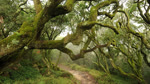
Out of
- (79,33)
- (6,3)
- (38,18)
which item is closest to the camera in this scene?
(38,18)

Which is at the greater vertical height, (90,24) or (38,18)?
(38,18)

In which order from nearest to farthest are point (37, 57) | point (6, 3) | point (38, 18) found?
point (38, 18) < point (6, 3) < point (37, 57)

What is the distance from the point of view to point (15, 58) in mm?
5062

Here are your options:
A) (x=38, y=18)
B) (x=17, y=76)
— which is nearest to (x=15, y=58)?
(x=38, y=18)

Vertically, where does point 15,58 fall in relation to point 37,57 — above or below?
above

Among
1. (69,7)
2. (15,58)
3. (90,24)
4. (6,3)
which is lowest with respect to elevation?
(15,58)

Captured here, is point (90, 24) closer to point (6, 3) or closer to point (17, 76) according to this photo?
point (6, 3)

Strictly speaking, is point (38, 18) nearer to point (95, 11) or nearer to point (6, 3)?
point (95, 11)

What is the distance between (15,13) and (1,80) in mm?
5893

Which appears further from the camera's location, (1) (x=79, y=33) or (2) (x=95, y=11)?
(2) (x=95, y=11)

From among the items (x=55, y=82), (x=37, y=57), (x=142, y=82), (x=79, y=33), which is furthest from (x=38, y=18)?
(x=37, y=57)

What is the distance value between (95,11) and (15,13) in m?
6.99

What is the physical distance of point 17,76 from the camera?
32.5ft

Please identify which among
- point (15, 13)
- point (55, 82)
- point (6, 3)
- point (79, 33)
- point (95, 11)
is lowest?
point (55, 82)
